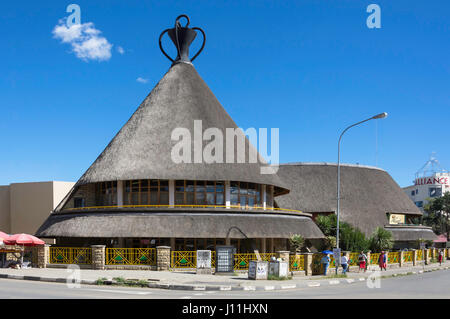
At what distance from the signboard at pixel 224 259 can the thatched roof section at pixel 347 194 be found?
2952cm

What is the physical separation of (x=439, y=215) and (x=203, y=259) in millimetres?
88575

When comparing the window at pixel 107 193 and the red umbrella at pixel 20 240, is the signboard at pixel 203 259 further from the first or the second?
the window at pixel 107 193

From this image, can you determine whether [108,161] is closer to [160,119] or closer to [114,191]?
[114,191]

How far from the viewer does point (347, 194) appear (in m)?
63.6

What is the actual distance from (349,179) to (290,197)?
8.93 metres

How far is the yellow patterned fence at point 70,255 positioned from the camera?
116ft

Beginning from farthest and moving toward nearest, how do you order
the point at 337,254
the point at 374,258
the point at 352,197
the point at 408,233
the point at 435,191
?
the point at 435,191 → the point at 352,197 → the point at 408,233 → the point at 374,258 → the point at 337,254

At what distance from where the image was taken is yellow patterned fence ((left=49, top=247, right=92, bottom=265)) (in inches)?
1398

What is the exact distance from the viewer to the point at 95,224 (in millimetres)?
37406

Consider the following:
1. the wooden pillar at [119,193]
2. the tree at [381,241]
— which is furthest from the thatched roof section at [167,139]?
the tree at [381,241]

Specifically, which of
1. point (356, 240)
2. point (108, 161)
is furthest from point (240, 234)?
point (356, 240)

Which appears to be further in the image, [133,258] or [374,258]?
[374,258]

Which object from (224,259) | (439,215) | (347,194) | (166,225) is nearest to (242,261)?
(224,259)

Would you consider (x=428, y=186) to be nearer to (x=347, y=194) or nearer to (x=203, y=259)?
(x=347, y=194)
